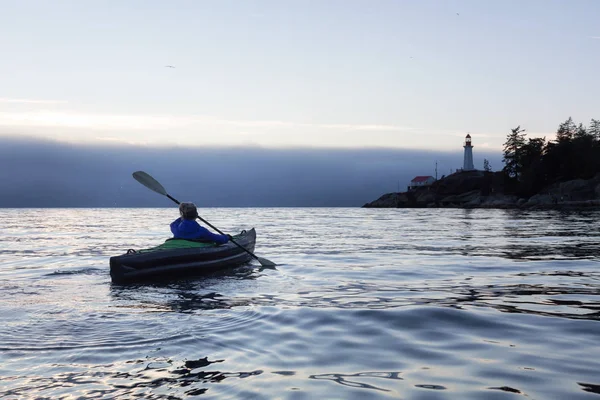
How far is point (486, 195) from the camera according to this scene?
365 feet

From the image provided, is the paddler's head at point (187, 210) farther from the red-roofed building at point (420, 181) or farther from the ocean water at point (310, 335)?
the red-roofed building at point (420, 181)

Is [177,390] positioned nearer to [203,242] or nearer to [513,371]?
[513,371]

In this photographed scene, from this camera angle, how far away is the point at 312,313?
8180mm

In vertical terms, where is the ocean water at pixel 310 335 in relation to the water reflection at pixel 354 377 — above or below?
below

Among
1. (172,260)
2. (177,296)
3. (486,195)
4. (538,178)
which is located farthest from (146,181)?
(486,195)

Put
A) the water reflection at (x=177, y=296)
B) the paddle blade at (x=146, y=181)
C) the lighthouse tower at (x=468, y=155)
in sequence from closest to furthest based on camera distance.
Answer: the water reflection at (x=177, y=296)
the paddle blade at (x=146, y=181)
the lighthouse tower at (x=468, y=155)

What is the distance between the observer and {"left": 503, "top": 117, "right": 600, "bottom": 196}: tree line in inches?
3738

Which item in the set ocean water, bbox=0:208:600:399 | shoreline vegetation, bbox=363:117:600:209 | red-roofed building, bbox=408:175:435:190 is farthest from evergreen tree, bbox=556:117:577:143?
ocean water, bbox=0:208:600:399

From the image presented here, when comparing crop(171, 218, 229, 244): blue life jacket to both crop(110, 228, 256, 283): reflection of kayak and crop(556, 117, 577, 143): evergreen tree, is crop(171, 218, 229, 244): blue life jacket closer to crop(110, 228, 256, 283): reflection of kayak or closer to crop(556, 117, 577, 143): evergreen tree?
crop(110, 228, 256, 283): reflection of kayak

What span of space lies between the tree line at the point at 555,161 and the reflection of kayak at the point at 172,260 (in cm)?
9535

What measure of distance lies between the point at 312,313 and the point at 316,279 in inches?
160

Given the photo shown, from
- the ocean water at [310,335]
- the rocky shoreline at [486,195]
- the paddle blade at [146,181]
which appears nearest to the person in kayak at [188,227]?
the ocean water at [310,335]

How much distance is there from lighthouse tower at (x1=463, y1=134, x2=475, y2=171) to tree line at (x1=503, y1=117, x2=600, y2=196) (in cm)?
2302

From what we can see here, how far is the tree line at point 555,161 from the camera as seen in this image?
311ft
